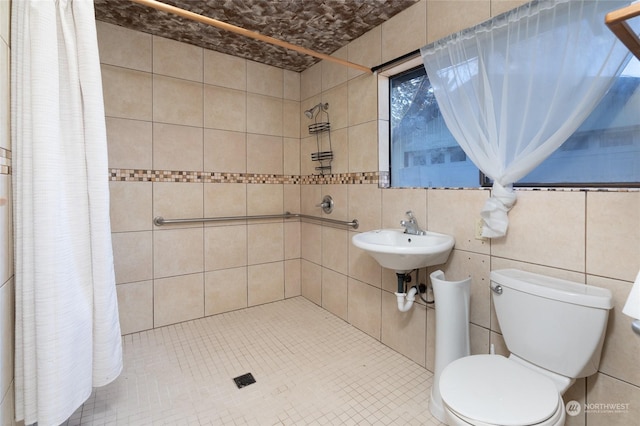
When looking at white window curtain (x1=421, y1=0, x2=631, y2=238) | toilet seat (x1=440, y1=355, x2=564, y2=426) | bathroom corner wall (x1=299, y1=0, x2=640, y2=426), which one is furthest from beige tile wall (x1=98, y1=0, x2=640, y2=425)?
toilet seat (x1=440, y1=355, x2=564, y2=426)

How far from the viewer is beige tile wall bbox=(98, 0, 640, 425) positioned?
4.17 feet

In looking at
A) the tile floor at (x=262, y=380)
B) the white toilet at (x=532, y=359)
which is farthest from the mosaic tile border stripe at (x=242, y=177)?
the tile floor at (x=262, y=380)

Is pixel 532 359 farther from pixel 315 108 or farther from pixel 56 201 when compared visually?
pixel 315 108

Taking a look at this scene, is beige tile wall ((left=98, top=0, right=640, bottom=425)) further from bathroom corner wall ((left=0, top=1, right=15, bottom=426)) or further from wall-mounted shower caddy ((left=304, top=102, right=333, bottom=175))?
bathroom corner wall ((left=0, top=1, right=15, bottom=426))

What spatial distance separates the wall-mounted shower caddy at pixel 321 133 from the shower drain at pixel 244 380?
5.44ft

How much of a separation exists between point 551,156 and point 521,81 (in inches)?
14.8

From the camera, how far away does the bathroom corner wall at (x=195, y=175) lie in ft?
7.54

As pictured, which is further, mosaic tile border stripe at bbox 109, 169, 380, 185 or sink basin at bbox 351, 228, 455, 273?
mosaic tile border stripe at bbox 109, 169, 380, 185

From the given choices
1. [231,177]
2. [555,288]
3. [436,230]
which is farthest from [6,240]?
[555,288]

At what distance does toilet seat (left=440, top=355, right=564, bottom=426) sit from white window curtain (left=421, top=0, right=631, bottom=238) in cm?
61

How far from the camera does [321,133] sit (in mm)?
2773

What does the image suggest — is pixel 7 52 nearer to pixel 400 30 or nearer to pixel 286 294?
pixel 400 30

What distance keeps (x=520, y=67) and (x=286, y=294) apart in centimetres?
257

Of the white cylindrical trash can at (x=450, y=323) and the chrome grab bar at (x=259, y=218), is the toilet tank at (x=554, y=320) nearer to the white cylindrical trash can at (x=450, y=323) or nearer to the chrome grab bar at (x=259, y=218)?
the white cylindrical trash can at (x=450, y=323)
